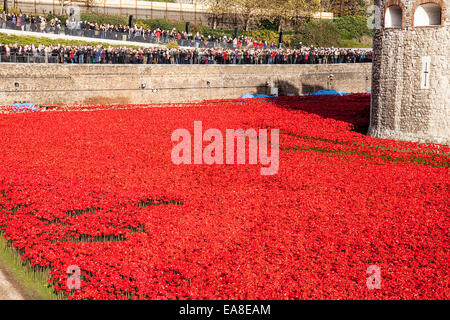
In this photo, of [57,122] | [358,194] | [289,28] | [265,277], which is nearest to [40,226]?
[265,277]

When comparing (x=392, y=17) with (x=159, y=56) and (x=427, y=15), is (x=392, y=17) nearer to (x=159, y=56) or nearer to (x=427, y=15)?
(x=427, y=15)

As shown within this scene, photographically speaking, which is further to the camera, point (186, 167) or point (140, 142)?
point (140, 142)

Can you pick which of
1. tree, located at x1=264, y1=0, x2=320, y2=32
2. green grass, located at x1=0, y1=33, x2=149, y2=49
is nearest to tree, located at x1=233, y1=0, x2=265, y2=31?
tree, located at x1=264, y1=0, x2=320, y2=32

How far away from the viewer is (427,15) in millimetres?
23344

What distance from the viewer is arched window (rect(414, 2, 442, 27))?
23.0 metres

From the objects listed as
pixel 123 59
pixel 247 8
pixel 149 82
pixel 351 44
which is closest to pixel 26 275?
pixel 149 82

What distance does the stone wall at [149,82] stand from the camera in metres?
31.6

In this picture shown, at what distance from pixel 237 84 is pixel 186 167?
23094 millimetres

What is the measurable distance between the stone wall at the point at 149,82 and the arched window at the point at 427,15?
17.8 m

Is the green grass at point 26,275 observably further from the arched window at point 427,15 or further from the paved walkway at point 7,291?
the arched window at point 427,15

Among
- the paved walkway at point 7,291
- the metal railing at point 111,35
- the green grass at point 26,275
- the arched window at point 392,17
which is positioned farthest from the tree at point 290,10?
the paved walkway at point 7,291

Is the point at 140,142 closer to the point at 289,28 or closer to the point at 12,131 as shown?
the point at 12,131
